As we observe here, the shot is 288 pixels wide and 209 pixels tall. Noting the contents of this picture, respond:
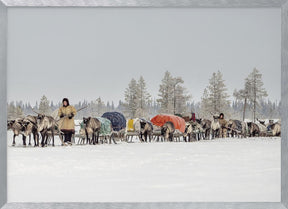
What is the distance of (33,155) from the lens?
4859mm

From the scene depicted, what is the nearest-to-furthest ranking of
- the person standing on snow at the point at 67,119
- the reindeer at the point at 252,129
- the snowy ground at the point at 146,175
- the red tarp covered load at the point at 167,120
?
the snowy ground at the point at 146,175 < the person standing on snow at the point at 67,119 < the reindeer at the point at 252,129 < the red tarp covered load at the point at 167,120

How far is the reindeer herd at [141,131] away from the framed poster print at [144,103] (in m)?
0.02

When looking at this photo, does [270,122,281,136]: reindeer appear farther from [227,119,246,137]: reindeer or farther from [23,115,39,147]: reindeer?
[23,115,39,147]: reindeer

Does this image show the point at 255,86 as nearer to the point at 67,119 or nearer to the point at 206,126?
the point at 206,126

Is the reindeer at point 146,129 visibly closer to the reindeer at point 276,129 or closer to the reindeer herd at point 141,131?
the reindeer herd at point 141,131

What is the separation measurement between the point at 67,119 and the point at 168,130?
1491 millimetres

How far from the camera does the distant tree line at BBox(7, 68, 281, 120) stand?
16.6 feet

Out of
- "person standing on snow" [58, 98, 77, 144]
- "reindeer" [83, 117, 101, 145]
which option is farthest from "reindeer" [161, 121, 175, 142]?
"person standing on snow" [58, 98, 77, 144]

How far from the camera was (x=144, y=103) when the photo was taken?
5422mm

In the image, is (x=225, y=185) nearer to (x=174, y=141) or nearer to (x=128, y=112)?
(x=174, y=141)

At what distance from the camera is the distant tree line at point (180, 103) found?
5070mm

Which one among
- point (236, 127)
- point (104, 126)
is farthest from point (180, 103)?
point (104, 126)

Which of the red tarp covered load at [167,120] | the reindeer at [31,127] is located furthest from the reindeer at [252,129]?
the reindeer at [31,127]

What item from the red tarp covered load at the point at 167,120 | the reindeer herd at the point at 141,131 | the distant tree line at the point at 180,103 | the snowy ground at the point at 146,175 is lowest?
the snowy ground at the point at 146,175
